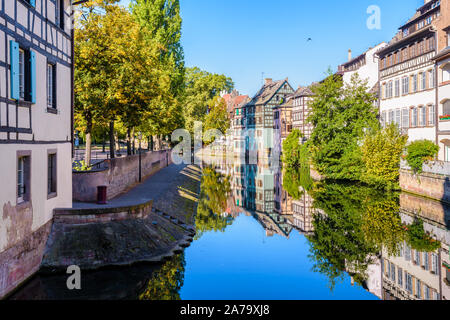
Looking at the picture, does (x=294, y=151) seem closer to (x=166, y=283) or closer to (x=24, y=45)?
(x=166, y=283)

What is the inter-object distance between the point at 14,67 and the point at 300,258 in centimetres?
1190

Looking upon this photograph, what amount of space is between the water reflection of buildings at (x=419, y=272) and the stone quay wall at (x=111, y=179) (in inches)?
443

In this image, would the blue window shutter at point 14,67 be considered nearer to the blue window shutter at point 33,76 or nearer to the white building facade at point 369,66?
the blue window shutter at point 33,76

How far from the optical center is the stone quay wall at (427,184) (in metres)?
27.0

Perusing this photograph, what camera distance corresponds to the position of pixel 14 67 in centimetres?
1108

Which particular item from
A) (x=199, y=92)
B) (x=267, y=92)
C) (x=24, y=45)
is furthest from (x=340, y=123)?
(x=199, y=92)

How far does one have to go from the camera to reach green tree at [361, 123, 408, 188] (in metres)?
34.2

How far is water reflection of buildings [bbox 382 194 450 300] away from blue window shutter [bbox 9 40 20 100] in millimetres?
11304

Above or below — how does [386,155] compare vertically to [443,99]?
below

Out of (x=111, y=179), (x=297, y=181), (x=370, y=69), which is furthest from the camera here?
(x=370, y=69)

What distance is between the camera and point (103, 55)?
21.2m

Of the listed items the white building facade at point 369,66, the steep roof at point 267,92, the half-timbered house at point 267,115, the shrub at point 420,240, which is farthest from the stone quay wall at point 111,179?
the steep roof at point 267,92

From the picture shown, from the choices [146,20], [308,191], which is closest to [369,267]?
[308,191]

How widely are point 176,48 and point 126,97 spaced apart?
25.0 metres
